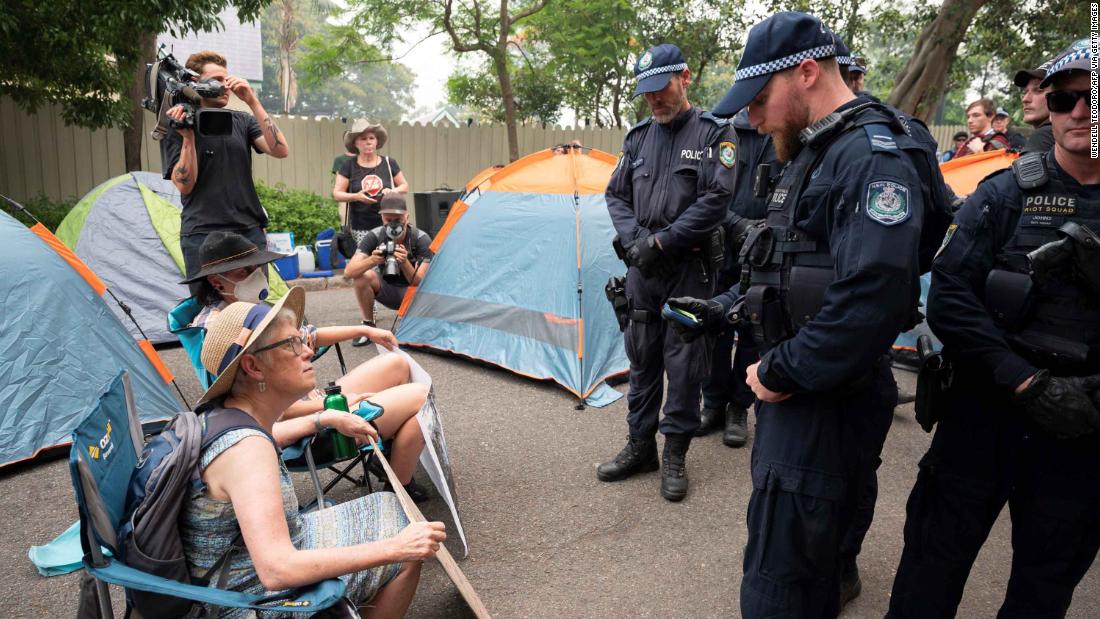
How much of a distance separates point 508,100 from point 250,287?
31.5ft

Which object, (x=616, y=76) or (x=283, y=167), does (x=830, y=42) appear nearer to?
(x=283, y=167)

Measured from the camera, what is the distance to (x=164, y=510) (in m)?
1.72

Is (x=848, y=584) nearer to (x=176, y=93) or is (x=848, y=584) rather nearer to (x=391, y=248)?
(x=176, y=93)

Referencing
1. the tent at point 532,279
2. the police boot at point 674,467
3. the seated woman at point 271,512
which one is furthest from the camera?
the tent at point 532,279

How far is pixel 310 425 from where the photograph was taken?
265cm

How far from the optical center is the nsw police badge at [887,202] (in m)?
1.73

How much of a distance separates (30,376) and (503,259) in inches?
118

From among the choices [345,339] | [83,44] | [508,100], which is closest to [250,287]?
[345,339]

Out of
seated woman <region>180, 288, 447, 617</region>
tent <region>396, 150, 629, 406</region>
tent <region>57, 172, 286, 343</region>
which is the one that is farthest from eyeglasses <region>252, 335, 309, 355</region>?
tent <region>57, 172, 286, 343</region>

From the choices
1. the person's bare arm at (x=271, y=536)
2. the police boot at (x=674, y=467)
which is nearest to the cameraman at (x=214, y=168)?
the person's bare arm at (x=271, y=536)

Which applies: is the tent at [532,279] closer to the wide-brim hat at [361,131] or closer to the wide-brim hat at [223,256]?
the wide-brim hat at [361,131]

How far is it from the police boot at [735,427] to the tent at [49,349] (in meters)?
3.28

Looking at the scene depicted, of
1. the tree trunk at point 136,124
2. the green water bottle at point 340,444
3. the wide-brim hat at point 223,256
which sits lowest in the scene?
the green water bottle at point 340,444

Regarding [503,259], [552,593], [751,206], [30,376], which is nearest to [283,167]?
[503,259]
